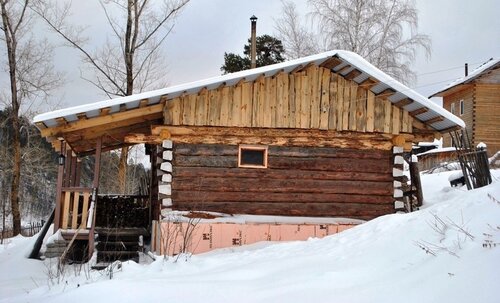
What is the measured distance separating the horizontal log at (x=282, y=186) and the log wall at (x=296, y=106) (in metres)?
1.37

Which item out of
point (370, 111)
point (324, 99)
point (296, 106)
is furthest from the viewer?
point (370, 111)

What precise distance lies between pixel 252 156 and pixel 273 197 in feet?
3.77

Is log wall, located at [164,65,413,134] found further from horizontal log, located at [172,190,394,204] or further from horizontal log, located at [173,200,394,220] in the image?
horizontal log, located at [173,200,394,220]

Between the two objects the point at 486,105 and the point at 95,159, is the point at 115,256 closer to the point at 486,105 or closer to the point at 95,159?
the point at 95,159

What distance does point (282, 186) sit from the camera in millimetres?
13305

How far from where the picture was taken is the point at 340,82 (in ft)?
45.1

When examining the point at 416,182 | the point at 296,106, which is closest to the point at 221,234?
the point at 296,106

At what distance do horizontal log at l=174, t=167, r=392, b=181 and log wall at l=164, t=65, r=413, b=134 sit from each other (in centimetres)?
111

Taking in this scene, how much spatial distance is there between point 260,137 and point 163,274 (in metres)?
6.20

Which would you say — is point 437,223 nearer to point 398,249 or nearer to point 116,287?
point 398,249

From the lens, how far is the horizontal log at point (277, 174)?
1292 centimetres

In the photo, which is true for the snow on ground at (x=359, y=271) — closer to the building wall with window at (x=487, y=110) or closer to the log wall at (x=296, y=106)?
the log wall at (x=296, y=106)

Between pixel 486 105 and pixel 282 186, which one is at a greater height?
pixel 486 105

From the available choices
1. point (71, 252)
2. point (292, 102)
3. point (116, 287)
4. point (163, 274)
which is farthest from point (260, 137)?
point (116, 287)
